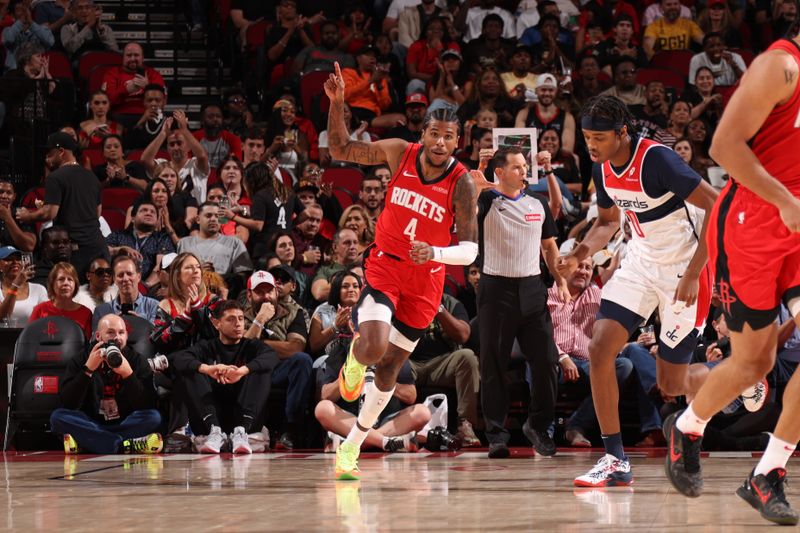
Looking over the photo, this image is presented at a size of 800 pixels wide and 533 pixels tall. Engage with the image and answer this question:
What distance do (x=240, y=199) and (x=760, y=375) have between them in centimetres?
779

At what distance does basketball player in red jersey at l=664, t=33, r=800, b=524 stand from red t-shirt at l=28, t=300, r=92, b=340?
6.04 m

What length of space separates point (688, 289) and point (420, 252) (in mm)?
1329

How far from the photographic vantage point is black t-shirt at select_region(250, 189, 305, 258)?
10.7 m

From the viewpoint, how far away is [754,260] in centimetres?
408

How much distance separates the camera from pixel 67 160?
10.7m

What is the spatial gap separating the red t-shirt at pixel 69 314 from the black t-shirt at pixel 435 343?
8.65 feet

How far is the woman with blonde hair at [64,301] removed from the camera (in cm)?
893

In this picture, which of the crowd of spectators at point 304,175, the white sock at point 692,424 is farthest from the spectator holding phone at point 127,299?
the white sock at point 692,424

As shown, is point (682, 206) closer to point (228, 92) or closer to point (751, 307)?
point (751, 307)

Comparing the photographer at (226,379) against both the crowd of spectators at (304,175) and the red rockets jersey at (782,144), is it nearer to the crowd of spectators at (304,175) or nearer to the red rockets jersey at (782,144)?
the crowd of spectators at (304,175)

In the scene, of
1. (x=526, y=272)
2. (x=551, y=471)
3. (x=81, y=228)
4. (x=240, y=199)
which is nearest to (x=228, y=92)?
(x=240, y=199)

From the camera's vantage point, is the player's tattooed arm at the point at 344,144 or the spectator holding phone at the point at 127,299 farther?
the spectator holding phone at the point at 127,299

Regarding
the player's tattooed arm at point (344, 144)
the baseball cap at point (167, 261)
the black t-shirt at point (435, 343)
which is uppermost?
the player's tattooed arm at point (344, 144)

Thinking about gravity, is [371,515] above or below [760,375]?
below
